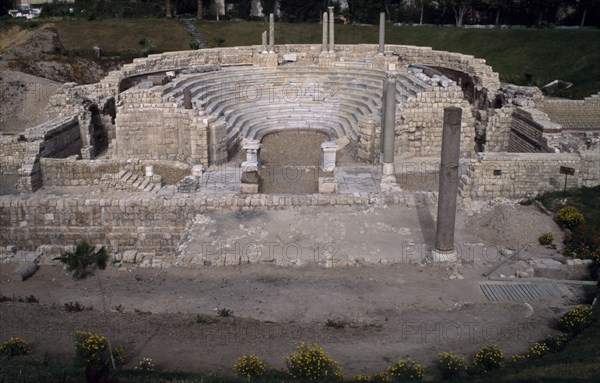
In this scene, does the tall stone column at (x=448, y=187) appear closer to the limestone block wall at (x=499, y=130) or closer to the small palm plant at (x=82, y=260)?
the small palm plant at (x=82, y=260)

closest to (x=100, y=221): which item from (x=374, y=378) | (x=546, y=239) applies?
(x=374, y=378)

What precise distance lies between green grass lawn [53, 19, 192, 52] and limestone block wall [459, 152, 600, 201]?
3324cm

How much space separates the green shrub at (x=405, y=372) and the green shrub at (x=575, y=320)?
3403mm

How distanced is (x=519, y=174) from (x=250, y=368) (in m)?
12.2

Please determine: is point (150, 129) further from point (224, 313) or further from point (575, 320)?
point (575, 320)

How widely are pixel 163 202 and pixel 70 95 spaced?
565 inches

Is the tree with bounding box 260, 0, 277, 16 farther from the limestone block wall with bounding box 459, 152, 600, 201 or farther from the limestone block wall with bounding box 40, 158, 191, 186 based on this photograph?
the limestone block wall with bounding box 459, 152, 600, 201

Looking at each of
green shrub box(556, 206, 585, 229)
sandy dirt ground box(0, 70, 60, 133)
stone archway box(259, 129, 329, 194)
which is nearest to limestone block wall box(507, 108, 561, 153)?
green shrub box(556, 206, 585, 229)

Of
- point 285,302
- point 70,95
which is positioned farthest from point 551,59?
point 285,302

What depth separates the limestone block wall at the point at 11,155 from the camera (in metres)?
25.1

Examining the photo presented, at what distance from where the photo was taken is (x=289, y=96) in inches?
1268

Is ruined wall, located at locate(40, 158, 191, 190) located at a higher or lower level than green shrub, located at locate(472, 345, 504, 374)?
higher

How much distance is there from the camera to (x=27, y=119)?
1219 inches

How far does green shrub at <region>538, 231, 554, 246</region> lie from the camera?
53.2 ft
